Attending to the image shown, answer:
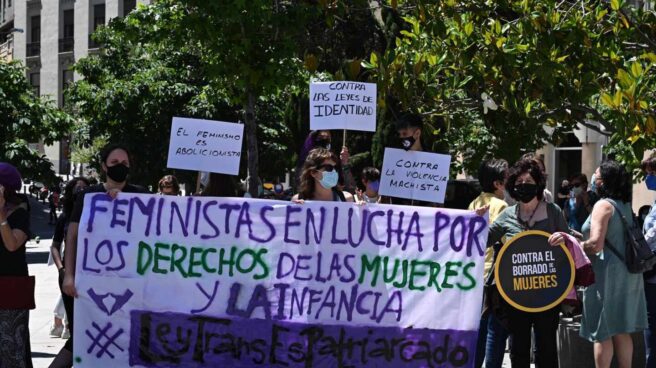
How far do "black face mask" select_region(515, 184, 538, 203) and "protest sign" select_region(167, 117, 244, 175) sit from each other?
179 cm

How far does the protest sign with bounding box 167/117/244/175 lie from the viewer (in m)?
7.02

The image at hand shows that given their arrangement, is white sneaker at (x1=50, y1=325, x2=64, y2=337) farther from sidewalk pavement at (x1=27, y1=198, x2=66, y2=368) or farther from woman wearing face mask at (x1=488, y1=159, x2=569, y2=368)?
woman wearing face mask at (x1=488, y1=159, x2=569, y2=368)

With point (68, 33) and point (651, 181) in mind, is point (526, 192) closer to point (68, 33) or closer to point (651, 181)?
point (651, 181)

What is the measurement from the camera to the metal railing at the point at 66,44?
5859 cm

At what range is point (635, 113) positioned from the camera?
21.6 feet

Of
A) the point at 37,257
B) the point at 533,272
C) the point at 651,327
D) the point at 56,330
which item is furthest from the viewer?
the point at 37,257

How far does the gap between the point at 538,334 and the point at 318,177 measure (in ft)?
5.11

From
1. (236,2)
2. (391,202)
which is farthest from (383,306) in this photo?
(236,2)

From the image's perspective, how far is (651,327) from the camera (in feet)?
24.8

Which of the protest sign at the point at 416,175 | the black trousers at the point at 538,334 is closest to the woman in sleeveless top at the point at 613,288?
the black trousers at the point at 538,334

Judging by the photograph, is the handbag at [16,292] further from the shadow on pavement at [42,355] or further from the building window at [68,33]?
the building window at [68,33]

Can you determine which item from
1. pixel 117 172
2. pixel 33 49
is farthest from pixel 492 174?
pixel 33 49

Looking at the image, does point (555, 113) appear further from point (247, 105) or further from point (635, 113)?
point (247, 105)

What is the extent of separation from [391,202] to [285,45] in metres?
4.72
